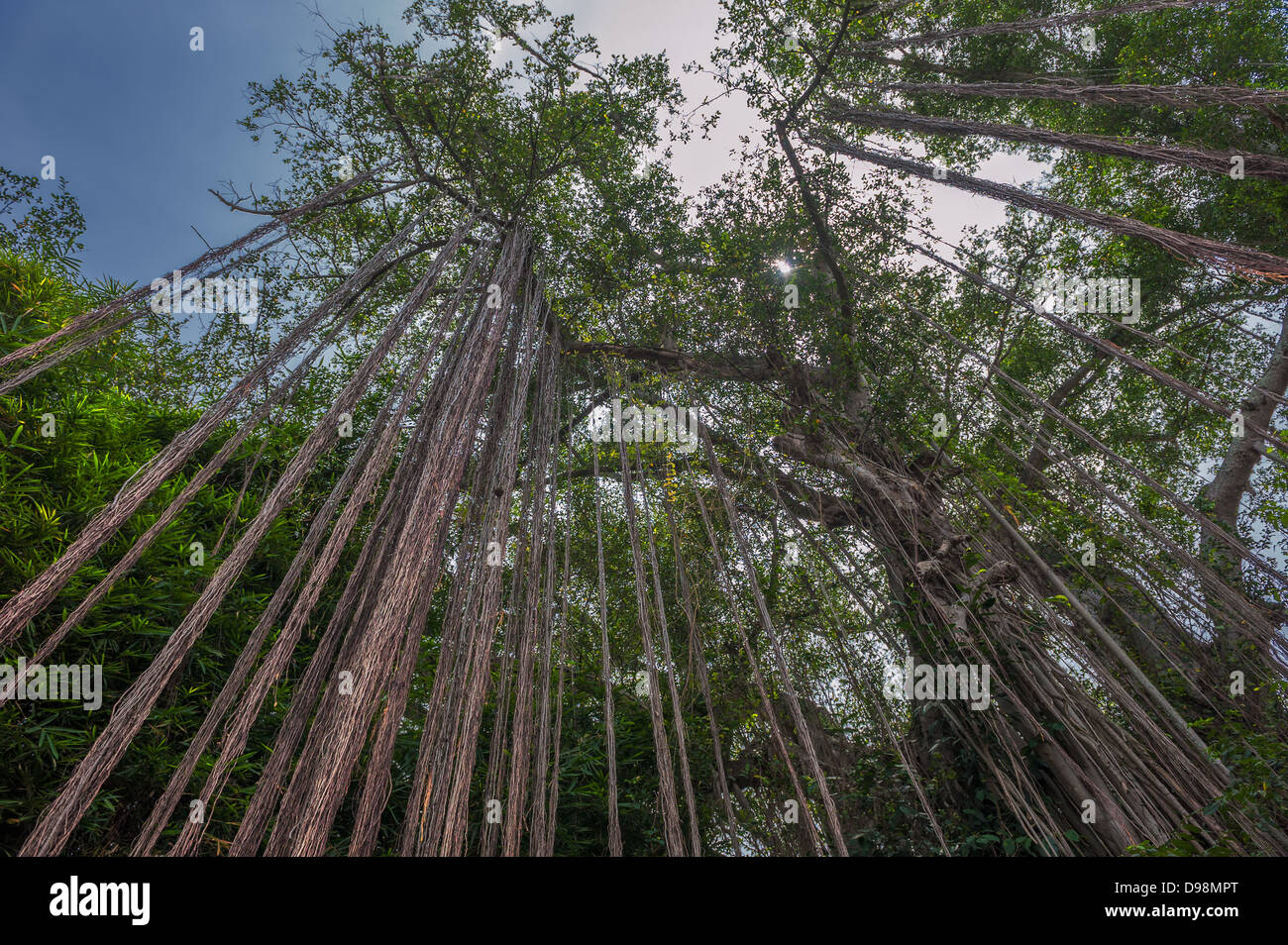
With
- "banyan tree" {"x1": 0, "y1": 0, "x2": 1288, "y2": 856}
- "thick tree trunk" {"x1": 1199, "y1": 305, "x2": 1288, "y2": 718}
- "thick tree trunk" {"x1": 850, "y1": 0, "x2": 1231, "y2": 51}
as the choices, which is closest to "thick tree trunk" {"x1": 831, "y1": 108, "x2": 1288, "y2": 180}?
"banyan tree" {"x1": 0, "y1": 0, "x2": 1288, "y2": 856}

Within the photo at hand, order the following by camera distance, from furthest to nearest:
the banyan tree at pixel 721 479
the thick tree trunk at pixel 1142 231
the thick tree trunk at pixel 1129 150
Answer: the thick tree trunk at pixel 1129 150, the thick tree trunk at pixel 1142 231, the banyan tree at pixel 721 479

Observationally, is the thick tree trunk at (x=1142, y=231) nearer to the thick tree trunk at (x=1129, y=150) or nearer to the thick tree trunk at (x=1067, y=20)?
the thick tree trunk at (x=1129, y=150)

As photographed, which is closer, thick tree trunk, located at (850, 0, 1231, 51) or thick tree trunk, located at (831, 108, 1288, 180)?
thick tree trunk, located at (831, 108, 1288, 180)

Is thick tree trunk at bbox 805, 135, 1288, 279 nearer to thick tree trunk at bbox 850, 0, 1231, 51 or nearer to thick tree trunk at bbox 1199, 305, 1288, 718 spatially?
thick tree trunk at bbox 1199, 305, 1288, 718

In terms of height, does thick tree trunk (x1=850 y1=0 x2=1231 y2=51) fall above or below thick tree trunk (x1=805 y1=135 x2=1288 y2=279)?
above

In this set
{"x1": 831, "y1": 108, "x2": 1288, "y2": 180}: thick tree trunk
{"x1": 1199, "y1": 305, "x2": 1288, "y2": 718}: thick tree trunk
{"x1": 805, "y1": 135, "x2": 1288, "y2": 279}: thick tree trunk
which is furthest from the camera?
{"x1": 1199, "y1": 305, "x2": 1288, "y2": 718}: thick tree trunk

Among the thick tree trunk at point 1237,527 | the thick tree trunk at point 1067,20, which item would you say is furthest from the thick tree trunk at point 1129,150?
the thick tree trunk at point 1237,527

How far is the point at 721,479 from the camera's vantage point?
7.72 feet

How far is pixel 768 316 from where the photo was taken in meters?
3.66

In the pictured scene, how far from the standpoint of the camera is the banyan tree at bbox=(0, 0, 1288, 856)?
5.23ft

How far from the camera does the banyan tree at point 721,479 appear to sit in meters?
1.59

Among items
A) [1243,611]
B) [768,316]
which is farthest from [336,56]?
[1243,611]
